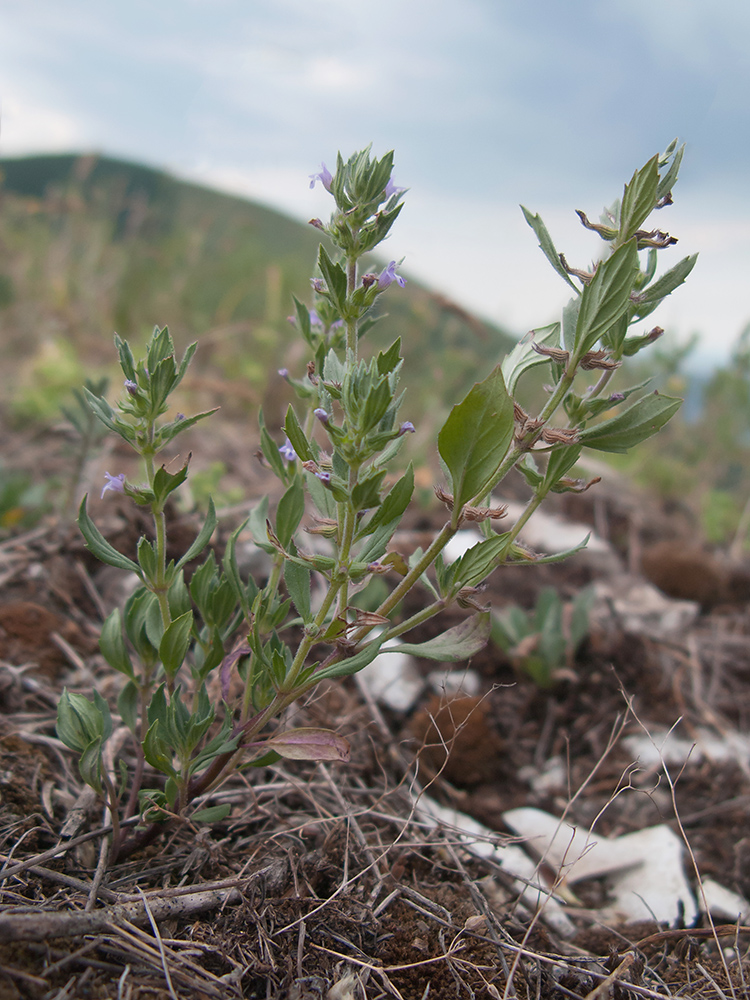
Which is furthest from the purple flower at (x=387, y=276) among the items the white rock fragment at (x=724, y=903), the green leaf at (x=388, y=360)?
the white rock fragment at (x=724, y=903)

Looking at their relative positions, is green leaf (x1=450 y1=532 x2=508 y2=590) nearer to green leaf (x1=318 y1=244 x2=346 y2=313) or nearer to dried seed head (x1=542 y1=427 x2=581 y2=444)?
dried seed head (x1=542 y1=427 x2=581 y2=444)

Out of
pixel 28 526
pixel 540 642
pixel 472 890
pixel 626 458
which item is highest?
pixel 626 458

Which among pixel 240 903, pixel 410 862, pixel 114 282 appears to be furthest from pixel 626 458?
pixel 240 903

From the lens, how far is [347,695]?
2.20m

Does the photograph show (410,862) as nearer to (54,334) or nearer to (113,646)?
(113,646)

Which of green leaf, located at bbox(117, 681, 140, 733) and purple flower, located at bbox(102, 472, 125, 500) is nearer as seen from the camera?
purple flower, located at bbox(102, 472, 125, 500)

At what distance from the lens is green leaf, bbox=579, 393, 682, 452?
49.3 inches

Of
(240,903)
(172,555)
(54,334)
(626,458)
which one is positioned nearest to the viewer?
(240,903)

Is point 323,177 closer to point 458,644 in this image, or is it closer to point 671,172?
point 671,172

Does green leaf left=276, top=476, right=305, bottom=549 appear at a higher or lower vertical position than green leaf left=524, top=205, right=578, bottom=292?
lower

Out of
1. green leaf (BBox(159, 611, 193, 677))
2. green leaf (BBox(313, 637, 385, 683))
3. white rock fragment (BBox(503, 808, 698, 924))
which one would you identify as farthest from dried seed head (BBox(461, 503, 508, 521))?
white rock fragment (BBox(503, 808, 698, 924))

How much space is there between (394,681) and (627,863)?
821mm

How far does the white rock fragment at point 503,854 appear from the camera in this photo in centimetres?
161

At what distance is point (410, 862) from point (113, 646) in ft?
2.74
